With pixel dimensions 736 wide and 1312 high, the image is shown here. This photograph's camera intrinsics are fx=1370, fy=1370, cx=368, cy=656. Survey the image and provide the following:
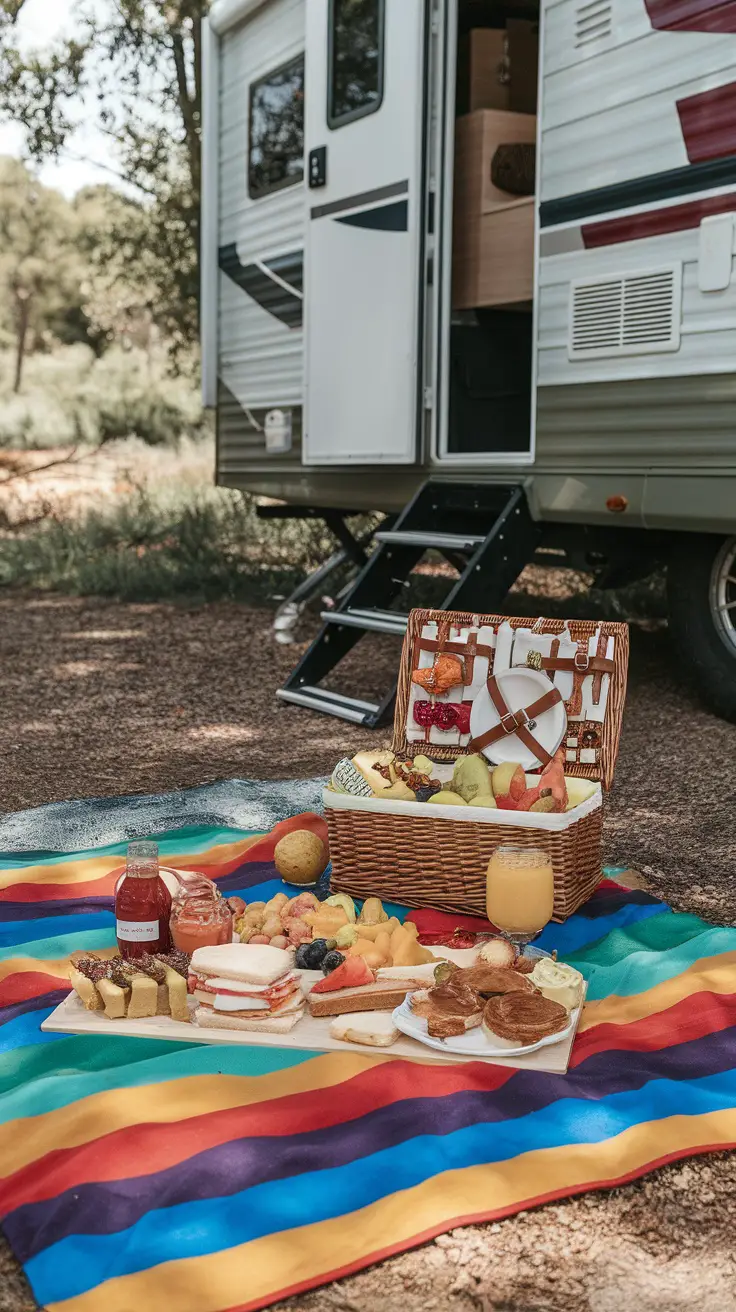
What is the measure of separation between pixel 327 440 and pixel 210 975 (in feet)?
13.4

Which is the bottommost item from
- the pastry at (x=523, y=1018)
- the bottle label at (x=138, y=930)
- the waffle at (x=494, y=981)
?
the pastry at (x=523, y=1018)

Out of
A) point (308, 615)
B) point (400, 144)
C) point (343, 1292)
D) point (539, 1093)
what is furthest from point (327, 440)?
point (343, 1292)

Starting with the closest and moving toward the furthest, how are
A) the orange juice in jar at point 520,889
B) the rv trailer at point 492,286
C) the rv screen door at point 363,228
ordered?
the orange juice in jar at point 520,889, the rv trailer at point 492,286, the rv screen door at point 363,228

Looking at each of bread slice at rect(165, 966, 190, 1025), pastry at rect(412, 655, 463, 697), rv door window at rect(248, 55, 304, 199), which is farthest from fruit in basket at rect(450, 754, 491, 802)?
rv door window at rect(248, 55, 304, 199)

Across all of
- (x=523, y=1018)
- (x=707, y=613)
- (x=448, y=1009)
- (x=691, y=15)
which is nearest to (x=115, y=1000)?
(x=448, y=1009)

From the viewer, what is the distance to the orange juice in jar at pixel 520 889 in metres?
2.74

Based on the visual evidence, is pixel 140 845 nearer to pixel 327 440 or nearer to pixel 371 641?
pixel 327 440

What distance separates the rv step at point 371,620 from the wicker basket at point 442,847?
5.92ft

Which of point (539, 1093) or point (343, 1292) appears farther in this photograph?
point (539, 1093)

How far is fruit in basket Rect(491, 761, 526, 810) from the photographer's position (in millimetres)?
3117

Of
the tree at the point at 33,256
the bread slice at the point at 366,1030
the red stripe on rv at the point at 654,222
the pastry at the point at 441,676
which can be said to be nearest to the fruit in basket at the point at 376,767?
the pastry at the point at 441,676

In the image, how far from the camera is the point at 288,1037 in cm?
240

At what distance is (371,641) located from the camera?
7.38 meters

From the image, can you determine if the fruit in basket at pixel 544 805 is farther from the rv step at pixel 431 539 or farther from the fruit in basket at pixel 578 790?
the rv step at pixel 431 539
